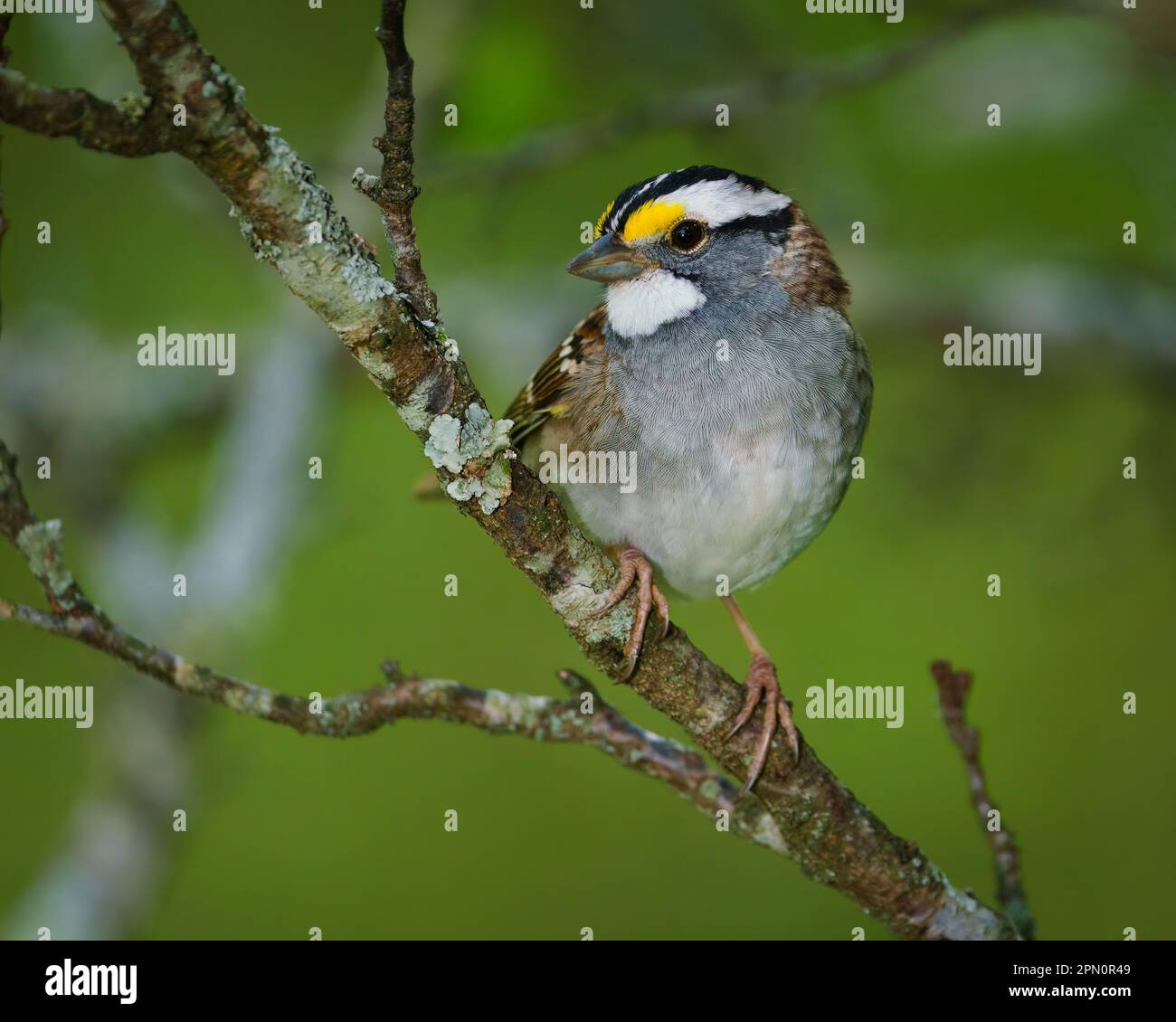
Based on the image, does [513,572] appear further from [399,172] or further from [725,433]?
[399,172]

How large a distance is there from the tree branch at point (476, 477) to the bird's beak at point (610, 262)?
1.08 m

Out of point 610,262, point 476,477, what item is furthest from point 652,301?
point 476,477

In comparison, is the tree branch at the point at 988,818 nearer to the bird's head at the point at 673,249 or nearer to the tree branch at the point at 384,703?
the tree branch at the point at 384,703

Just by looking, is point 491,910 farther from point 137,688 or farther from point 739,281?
point 739,281

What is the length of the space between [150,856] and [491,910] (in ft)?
4.52

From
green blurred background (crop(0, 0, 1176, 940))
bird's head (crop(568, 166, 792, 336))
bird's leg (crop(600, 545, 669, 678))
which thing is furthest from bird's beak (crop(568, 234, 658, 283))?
green blurred background (crop(0, 0, 1176, 940))

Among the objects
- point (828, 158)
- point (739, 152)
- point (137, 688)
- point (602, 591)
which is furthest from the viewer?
point (739, 152)

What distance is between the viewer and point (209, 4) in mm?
5836

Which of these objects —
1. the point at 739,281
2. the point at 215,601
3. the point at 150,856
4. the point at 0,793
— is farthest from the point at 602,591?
the point at 0,793

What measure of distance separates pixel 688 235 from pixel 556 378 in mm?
568

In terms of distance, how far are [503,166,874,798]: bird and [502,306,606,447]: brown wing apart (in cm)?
1

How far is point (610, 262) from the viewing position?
135 inches

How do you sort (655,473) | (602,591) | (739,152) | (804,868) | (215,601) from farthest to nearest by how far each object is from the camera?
1. (739,152)
2. (215,601)
3. (655,473)
4. (804,868)
5. (602,591)

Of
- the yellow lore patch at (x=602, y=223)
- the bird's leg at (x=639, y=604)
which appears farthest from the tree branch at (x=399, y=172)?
the yellow lore patch at (x=602, y=223)
